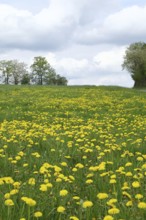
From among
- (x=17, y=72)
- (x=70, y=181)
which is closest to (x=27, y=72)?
(x=17, y=72)

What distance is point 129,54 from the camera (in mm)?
74500

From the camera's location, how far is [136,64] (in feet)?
249

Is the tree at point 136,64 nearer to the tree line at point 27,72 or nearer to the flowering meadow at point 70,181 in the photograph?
the tree line at point 27,72

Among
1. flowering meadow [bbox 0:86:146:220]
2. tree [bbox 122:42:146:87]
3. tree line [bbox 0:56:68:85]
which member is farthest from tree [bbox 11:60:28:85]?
flowering meadow [bbox 0:86:146:220]

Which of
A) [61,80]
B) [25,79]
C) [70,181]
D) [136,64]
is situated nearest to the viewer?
[70,181]

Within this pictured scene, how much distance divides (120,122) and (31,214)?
24.4 ft

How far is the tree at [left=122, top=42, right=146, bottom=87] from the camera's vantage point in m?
73.9

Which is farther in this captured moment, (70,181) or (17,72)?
(17,72)

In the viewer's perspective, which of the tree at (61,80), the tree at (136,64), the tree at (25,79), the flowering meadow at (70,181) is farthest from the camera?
the tree at (61,80)

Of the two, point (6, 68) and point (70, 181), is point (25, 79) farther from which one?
point (70, 181)

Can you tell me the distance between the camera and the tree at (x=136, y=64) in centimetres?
7394

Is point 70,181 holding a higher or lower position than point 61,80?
lower

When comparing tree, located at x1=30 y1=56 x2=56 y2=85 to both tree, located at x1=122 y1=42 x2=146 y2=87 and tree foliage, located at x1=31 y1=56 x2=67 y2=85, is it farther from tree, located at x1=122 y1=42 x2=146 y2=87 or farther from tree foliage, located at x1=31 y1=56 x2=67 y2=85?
tree, located at x1=122 y1=42 x2=146 y2=87

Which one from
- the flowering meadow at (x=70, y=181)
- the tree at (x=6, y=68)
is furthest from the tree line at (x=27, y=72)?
the flowering meadow at (x=70, y=181)
